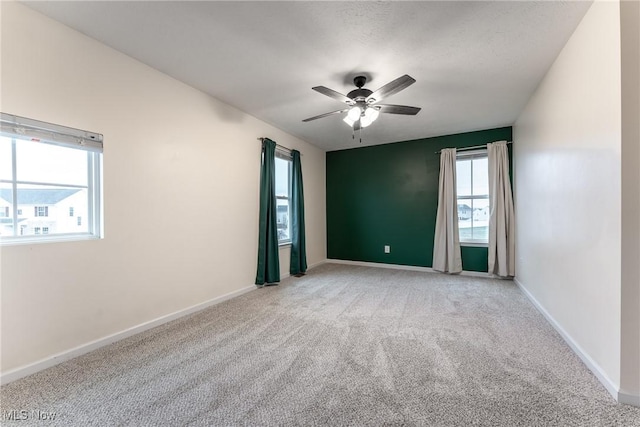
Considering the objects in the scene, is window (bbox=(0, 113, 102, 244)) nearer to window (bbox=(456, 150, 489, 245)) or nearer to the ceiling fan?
the ceiling fan

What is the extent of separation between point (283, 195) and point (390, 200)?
205cm

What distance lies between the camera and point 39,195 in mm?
1933

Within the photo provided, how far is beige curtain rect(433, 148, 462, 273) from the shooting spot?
4484 millimetres

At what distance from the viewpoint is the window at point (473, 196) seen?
4453mm

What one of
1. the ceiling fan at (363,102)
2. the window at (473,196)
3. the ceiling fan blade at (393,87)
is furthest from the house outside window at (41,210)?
the window at (473,196)

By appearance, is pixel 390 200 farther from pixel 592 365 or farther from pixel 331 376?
pixel 331 376

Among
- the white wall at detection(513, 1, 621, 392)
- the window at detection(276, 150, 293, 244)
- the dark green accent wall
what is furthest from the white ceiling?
the dark green accent wall

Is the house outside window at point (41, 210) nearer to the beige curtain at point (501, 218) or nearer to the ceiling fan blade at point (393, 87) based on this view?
the ceiling fan blade at point (393, 87)

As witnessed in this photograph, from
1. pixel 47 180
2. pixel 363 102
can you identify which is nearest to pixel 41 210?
pixel 47 180

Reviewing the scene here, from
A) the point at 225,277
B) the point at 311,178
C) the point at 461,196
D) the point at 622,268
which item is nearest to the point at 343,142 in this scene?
the point at 311,178

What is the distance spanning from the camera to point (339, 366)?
6.15ft

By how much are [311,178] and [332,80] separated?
270 centimetres

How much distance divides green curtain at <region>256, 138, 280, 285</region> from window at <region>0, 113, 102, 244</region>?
6.12 feet

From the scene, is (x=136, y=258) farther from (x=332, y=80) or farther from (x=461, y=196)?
(x=461, y=196)
